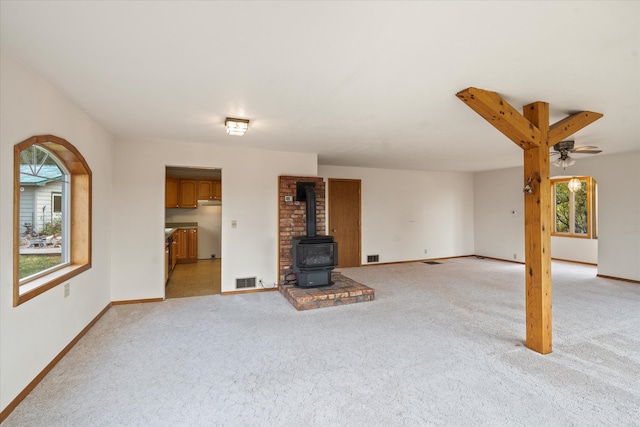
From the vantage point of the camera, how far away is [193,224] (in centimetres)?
800

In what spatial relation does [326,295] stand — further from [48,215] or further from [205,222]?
[205,222]

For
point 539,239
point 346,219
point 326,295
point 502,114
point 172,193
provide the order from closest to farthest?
point 502,114, point 539,239, point 326,295, point 346,219, point 172,193

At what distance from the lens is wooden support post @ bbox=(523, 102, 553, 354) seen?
2.74m

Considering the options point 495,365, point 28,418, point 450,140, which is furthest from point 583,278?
point 28,418

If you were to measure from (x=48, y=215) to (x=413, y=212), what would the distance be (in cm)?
688

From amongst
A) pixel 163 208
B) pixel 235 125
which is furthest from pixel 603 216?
pixel 163 208

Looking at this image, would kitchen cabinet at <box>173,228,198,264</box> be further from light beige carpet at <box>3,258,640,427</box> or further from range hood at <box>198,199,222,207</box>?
light beige carpet at <box>3,258,640,427</box>

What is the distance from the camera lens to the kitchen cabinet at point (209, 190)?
754 centimetres

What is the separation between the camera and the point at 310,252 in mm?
4492

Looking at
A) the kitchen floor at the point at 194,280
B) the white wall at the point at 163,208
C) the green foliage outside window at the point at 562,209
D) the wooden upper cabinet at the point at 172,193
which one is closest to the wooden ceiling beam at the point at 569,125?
the white wall at the point at 163,208

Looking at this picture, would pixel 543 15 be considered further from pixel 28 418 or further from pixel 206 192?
pixel 206 192

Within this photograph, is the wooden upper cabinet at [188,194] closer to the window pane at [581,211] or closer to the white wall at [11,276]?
the white wall at [11,276]

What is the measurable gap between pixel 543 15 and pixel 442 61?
60 centimetres

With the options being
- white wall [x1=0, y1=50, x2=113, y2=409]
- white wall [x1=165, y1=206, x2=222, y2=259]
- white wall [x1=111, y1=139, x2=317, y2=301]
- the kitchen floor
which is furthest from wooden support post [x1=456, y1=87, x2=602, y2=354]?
white wall [x1=165, y1=206, x2=222, y2=259]
